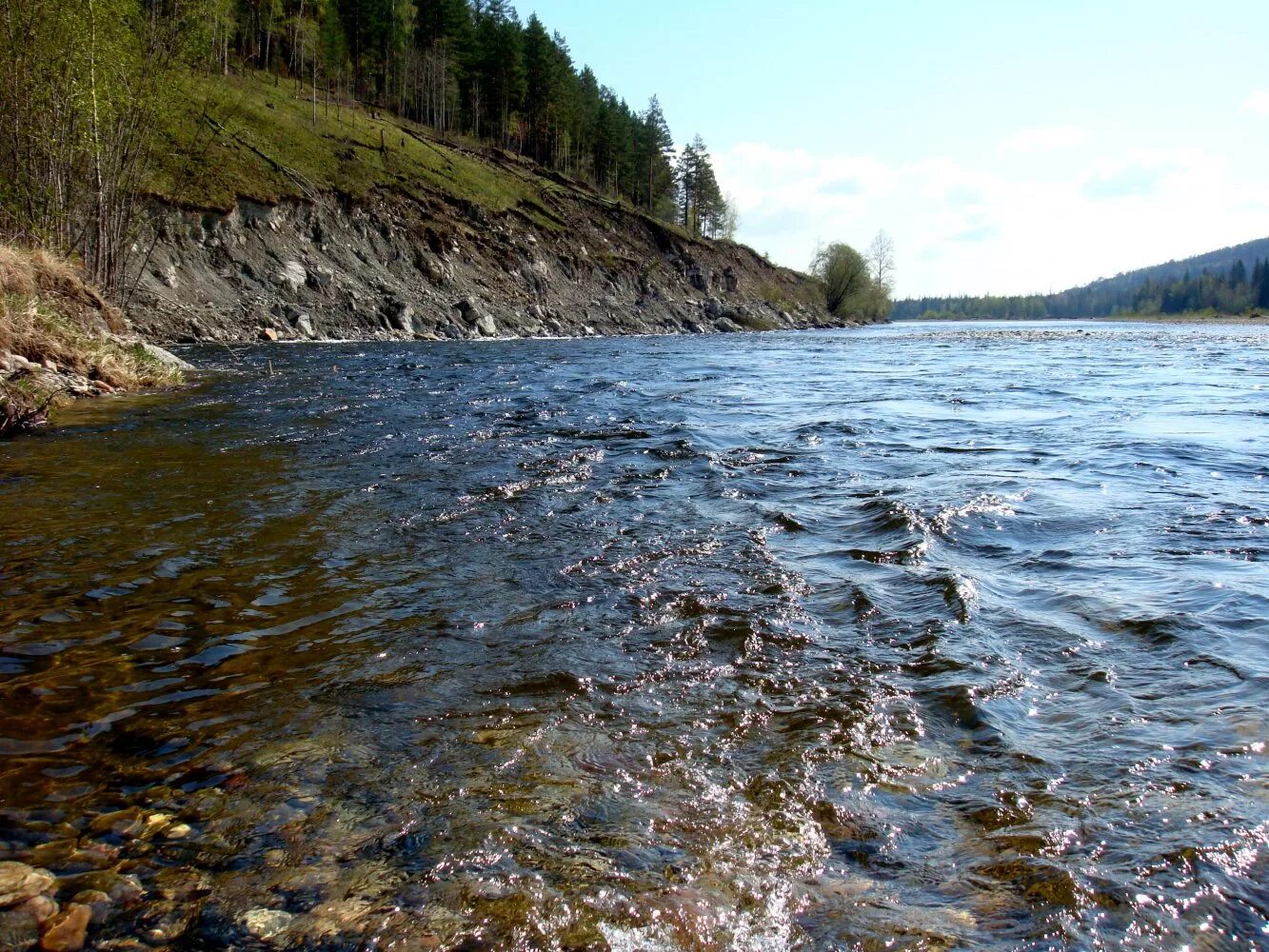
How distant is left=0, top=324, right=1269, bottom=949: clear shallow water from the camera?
284 cm

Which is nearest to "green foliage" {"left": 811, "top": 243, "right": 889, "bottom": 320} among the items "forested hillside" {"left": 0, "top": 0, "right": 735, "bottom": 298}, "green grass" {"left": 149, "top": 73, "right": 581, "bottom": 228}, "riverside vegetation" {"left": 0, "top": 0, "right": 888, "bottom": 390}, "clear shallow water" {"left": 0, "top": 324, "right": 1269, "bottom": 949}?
"riverside vegetation" {"left": 0, "top": 0, "right": 888, "bottom": 390}

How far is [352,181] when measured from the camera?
5047cm

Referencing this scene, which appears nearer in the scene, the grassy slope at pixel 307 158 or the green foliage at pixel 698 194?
the grassy slope at pixel 307 158

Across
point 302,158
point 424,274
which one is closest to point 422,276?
point 424,274

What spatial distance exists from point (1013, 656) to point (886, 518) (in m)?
3.29

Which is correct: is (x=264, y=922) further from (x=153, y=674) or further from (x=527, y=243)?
(x=527, y=243)

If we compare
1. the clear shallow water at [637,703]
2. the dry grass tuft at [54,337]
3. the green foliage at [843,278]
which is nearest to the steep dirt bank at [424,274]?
the dry grass tuft at [54,337]

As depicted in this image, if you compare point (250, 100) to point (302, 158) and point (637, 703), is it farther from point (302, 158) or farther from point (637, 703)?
point (637, 703)

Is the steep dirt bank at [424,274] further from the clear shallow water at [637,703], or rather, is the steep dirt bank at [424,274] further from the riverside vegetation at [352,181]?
the clear shallow water at [637,703]

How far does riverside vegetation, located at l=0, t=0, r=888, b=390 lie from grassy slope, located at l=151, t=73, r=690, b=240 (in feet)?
0.84

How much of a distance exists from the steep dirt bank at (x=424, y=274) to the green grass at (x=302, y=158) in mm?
1123

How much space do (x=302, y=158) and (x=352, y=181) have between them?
10.9ft

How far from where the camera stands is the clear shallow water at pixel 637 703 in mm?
2842

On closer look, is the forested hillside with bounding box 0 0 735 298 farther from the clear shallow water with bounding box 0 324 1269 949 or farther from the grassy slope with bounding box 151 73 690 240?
the clear shallow water with bounding box 0 324 1269 949
